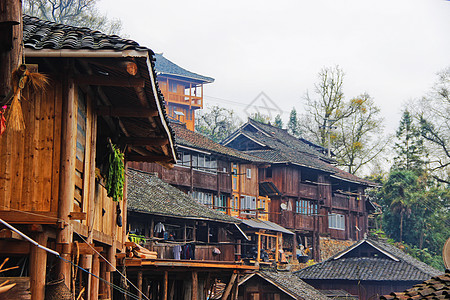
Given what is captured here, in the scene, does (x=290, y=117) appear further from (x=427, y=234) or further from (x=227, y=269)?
(x=227, y=269)

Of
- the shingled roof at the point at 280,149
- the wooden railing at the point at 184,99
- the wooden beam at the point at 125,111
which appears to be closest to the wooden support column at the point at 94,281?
the wooden beam at the point at 125,111

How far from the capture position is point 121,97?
11.3 m

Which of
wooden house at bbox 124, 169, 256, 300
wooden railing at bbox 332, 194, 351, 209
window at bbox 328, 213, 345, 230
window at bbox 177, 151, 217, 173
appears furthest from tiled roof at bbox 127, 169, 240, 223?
wooden railing at bbox 332, 194, 351, 209

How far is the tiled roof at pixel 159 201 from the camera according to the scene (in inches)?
1065

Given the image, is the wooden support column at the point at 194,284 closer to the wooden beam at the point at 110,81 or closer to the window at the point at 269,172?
the wooden beam at the point at 110,81

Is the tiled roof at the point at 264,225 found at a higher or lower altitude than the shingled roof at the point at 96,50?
lower

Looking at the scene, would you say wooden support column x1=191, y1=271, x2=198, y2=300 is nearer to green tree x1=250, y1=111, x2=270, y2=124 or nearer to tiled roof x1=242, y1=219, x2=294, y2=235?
tiled roof x1=242, y1=219, x2=294, y2=235

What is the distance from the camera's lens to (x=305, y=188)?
50125 mm

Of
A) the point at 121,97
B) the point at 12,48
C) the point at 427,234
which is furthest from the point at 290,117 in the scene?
the point at 12,48

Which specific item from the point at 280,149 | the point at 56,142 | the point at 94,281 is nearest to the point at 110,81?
the point at 56,142

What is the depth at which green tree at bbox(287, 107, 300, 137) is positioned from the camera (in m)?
75.2

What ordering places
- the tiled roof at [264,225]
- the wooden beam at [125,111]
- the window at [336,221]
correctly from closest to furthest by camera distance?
the wooden beam at [125,111] → the tiled roof at [264,225] → the window at [336,221]

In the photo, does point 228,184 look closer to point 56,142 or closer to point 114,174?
point 114,174

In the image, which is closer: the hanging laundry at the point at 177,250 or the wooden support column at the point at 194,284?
the wooden support column at the point at 194,284
